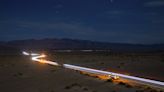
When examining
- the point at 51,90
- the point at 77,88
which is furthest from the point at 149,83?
the point at 51,90

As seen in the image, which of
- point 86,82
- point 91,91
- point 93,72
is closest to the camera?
point 91,91

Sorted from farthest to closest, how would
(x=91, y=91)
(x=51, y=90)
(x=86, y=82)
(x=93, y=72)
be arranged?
(x=93, y=72)
(x=86, y=82)
(x=51, y=90)
(x=91, y=91)

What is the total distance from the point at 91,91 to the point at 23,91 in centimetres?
390

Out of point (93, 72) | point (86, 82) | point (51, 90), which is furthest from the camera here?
point (93, 72)

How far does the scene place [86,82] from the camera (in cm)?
1852

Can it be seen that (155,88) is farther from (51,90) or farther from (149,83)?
(51,90)

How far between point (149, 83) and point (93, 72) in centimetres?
838

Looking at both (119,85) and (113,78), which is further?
(113,78)

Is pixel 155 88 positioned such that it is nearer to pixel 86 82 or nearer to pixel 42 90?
pixel 86 82

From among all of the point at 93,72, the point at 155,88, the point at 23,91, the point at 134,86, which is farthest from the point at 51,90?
the point at 93,72

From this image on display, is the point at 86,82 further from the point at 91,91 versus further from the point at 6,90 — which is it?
the point at 6,90

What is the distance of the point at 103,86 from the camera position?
1656 centimetres

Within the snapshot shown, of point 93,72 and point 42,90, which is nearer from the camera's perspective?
point 42,90

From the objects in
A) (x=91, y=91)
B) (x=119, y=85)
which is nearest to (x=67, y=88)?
(x=91, y=91)
